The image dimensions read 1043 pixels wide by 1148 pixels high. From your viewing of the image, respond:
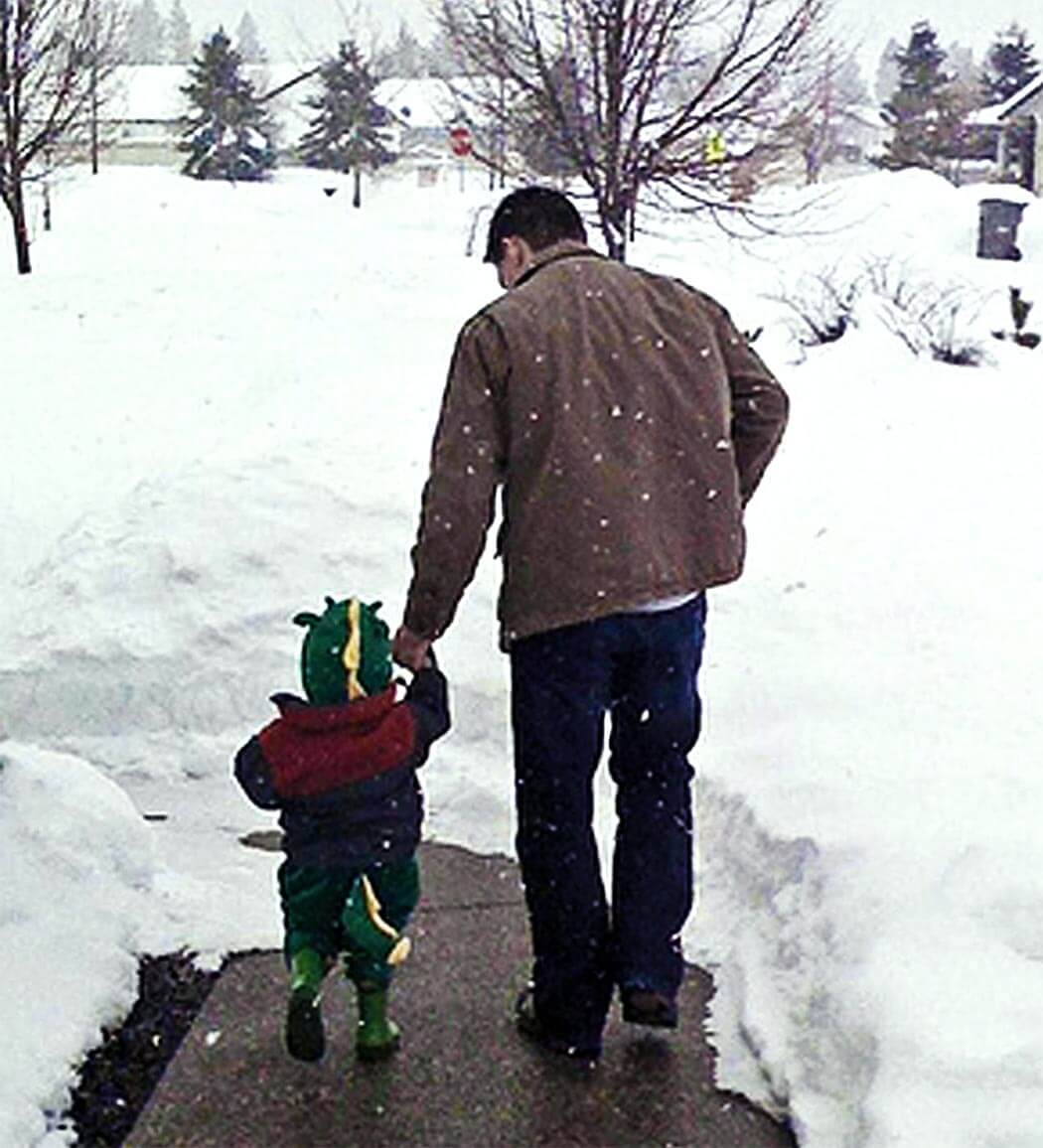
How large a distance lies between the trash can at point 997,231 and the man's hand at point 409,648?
83.6 feet

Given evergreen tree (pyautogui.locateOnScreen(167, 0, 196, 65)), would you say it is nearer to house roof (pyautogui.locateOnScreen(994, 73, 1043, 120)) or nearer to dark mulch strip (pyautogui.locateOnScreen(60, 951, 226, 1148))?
house roof (pyautogui.locateOnScreen(994, 73, 1043, 120))

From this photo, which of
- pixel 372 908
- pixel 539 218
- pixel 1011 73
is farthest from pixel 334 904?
pixel 1011 73

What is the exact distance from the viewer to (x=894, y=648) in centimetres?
595

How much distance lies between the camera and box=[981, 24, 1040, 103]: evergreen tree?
180 feet

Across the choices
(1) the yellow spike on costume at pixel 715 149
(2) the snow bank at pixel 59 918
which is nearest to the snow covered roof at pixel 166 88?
(1) the yellow spike on costume at pixel 715 149

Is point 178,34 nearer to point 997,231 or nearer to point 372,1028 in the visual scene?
point 997,231

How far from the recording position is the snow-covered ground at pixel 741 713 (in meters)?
3.42

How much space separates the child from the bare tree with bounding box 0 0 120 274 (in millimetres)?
18792

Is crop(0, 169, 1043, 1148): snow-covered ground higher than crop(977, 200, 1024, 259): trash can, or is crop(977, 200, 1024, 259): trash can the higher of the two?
crop(977, 200, 1024, 259): trash can

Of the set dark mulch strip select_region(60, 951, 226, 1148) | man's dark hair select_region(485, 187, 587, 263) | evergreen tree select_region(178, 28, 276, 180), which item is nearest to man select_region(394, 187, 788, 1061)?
Result: man's dark hair select_region(485, 187, 587, 263)

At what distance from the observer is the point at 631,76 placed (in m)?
12.5

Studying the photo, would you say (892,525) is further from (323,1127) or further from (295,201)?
(295,201)

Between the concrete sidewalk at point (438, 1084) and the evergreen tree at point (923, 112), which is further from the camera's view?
the evergreen tree at point (923, 112)

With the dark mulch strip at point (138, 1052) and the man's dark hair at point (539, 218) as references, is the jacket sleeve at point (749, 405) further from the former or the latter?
the dark mulch strip at point (138, 1052)
